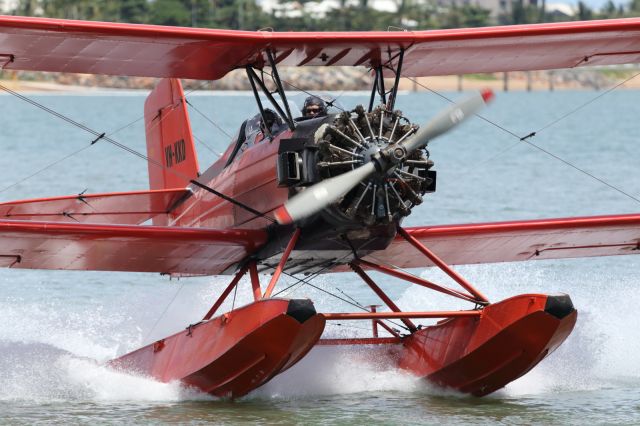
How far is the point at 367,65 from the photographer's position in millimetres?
11844

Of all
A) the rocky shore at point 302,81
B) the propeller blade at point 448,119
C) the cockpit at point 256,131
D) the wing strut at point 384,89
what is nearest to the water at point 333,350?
the cockpit at point 256,131

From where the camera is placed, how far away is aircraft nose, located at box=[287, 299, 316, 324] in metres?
9.69

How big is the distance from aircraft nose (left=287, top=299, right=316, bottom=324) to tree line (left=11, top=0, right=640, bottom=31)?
336ft

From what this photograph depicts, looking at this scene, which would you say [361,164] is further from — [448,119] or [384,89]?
[384,89]

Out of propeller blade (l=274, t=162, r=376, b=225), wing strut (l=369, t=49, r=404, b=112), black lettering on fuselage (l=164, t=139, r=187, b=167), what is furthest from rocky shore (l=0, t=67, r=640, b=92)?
propeller blade (l=274, t=162, r=376, b=225)

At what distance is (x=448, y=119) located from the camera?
1005 cm

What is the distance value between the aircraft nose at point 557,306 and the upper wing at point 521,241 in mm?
1694

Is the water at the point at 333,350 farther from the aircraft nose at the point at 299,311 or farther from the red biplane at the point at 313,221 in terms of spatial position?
the aircraft nose at the point at 299,311

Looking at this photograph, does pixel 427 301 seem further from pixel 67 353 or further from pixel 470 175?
pixel 470 175

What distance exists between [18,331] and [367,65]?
4.87 m

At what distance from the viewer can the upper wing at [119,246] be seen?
411 inches

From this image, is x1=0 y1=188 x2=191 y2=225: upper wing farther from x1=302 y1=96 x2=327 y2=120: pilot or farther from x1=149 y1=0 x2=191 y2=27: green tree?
x1=149 y1=0 x2=191 y2=27: green tree

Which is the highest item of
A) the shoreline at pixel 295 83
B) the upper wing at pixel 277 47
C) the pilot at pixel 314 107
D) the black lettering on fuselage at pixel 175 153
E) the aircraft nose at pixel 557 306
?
the shoreline at pixel 295 83

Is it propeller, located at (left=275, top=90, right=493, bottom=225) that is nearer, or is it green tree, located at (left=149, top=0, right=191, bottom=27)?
propeller, located at (left=275, top=90, right=493, bottom=225)
